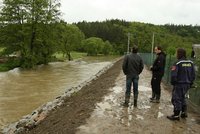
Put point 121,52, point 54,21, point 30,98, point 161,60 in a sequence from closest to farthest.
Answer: point 161,60
point 30,98
point 54,21
point 121,52

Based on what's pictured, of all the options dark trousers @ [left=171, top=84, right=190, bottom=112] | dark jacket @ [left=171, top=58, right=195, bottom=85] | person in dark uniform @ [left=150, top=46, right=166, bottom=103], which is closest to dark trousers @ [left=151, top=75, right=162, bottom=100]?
person in dark uniform @ [left=150, top=46, right=166, bottom=103]

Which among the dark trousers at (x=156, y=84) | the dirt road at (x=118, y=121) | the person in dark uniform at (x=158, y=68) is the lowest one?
the dirt road at (x=118, y=121)

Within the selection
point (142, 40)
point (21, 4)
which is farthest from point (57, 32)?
point (142, 40)

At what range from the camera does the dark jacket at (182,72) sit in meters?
10.2

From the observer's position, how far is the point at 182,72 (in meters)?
10.2

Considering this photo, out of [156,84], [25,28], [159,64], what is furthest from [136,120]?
[25,28]

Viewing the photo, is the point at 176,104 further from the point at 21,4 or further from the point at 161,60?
the point at 21,4

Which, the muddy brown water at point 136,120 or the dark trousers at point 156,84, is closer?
the muddy brown water at point 136,120

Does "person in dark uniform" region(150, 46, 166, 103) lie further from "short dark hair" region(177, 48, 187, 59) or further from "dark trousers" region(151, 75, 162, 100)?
"short dark hair" region(177, 48, 187, 59)

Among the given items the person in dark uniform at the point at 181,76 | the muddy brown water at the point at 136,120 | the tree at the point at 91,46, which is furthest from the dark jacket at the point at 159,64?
the tree at the point at 91,46

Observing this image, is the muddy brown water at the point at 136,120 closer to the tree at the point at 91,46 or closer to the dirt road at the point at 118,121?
the dirt road at the point at 118,121

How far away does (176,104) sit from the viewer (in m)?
10.4

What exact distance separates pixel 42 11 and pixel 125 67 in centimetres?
3907

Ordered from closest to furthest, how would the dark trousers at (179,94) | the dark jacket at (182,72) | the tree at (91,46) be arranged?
the dark jacket at (182,72) → the dark trousers at (179,94) → the tree at (91,46)
